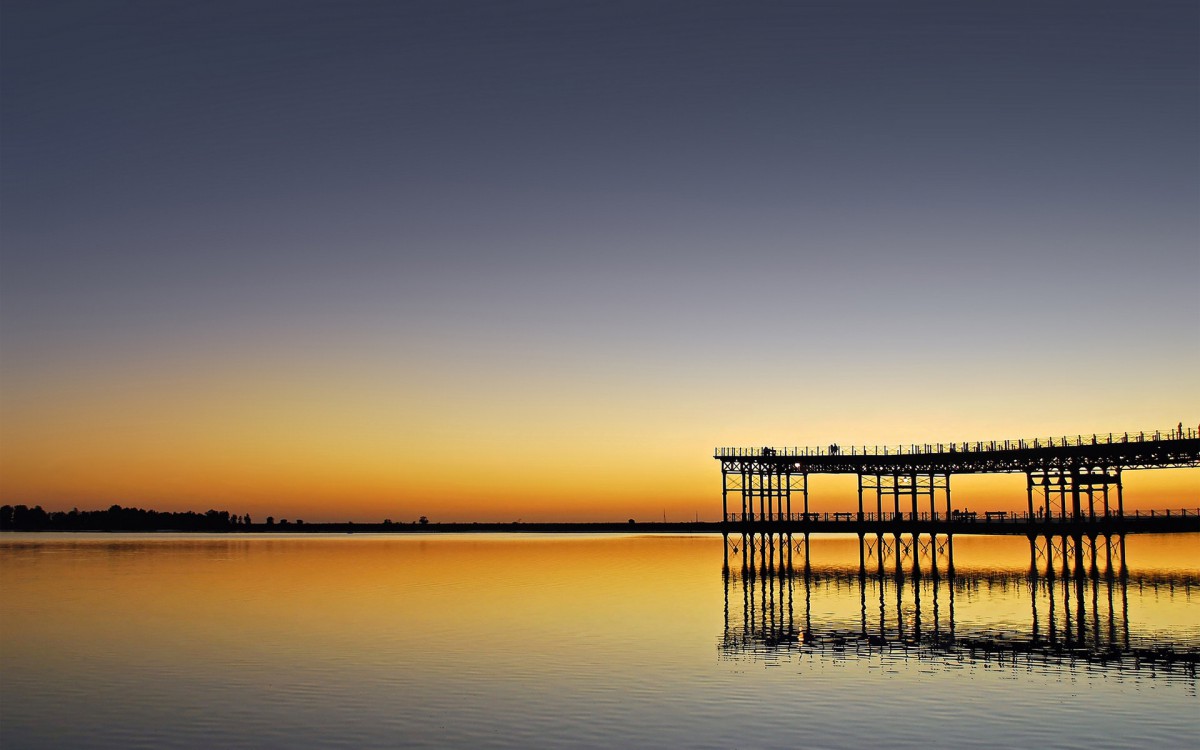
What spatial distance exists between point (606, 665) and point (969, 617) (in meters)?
24.5

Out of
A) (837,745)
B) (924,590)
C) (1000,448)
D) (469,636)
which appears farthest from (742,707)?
(1000,448)

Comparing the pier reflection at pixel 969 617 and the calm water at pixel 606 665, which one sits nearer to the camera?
the calm water at pixel 606 665

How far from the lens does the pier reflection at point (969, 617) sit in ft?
142

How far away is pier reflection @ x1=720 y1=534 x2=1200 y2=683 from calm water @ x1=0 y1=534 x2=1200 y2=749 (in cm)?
27

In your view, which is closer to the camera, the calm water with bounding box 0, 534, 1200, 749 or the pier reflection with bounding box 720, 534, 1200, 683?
the calm water with bounding box 0, 534, 1200, 749

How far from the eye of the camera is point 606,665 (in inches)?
1622

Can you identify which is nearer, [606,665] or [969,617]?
[606,665]

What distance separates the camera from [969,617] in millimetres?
56062

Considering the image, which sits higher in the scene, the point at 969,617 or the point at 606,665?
the point at 969,617

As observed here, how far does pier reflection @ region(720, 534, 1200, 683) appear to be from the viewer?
43.2m

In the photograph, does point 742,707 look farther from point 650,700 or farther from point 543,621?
point 543,621

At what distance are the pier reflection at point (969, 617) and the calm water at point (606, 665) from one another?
266mm

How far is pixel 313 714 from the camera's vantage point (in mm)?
32531

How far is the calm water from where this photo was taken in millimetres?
29922
